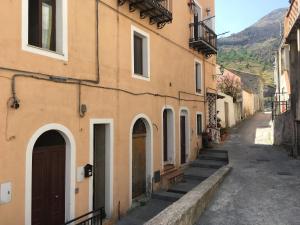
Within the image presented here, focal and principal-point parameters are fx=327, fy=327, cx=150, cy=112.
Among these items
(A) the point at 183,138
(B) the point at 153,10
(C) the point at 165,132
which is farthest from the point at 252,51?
(B) the point at 153,10

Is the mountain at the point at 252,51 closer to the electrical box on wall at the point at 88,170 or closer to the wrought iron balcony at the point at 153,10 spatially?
the wrought iron balcony at the point at 153,10

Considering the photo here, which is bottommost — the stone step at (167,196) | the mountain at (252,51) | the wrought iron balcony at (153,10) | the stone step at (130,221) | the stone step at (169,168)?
the stone step at (130,221)

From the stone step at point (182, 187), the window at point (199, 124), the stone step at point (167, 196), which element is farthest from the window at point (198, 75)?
the stone step at point (167, 196)

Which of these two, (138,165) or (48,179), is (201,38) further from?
(48,179)

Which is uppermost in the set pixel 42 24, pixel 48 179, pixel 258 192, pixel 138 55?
pixel 138 55

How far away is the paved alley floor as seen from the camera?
28.5ft

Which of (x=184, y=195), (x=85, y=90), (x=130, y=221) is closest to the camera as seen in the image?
(x=85, y=90)

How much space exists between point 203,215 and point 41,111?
5112 mm

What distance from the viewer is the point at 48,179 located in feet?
26.9

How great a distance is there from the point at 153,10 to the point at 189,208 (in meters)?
7.75

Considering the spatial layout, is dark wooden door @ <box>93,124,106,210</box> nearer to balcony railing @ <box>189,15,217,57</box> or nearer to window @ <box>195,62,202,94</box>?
balcony railing @ <box>189,15,217,57</box>

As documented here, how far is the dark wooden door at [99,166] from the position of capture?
10477 millimetres

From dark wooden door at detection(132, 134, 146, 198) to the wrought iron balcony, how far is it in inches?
184

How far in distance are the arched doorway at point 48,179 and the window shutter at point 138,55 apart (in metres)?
5.06
